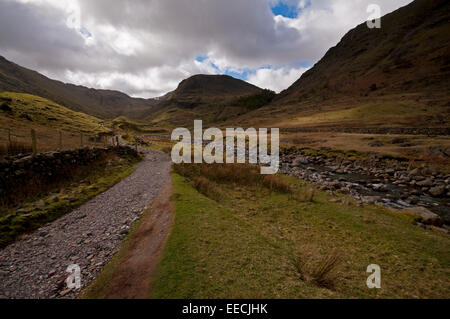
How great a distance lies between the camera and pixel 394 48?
11344 centimetres

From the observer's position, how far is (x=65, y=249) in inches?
264

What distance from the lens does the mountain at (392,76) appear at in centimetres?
5406

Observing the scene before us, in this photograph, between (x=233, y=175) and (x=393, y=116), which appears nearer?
(x=233, y=175)

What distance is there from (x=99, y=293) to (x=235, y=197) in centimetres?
960

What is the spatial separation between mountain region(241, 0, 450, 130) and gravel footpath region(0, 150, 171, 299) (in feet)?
202

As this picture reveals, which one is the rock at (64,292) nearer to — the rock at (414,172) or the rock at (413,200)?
the rock at (413,200)

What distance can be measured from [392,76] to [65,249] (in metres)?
128

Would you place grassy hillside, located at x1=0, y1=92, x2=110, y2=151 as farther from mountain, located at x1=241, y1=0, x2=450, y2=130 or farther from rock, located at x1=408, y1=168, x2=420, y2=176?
mountain, located at x1=241, y1=0, x2=450, y2=130

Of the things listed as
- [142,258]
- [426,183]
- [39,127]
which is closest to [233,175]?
[142,258]

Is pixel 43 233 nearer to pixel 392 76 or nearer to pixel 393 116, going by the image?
pixel 393 116


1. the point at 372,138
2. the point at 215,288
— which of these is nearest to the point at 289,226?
the point at 215,288

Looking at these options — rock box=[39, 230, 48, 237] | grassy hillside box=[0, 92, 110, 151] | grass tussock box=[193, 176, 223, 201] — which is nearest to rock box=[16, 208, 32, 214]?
rock box=[39, 230, 48, 237]

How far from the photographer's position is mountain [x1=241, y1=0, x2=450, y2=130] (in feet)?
177

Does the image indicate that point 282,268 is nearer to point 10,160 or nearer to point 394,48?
point 10,160
